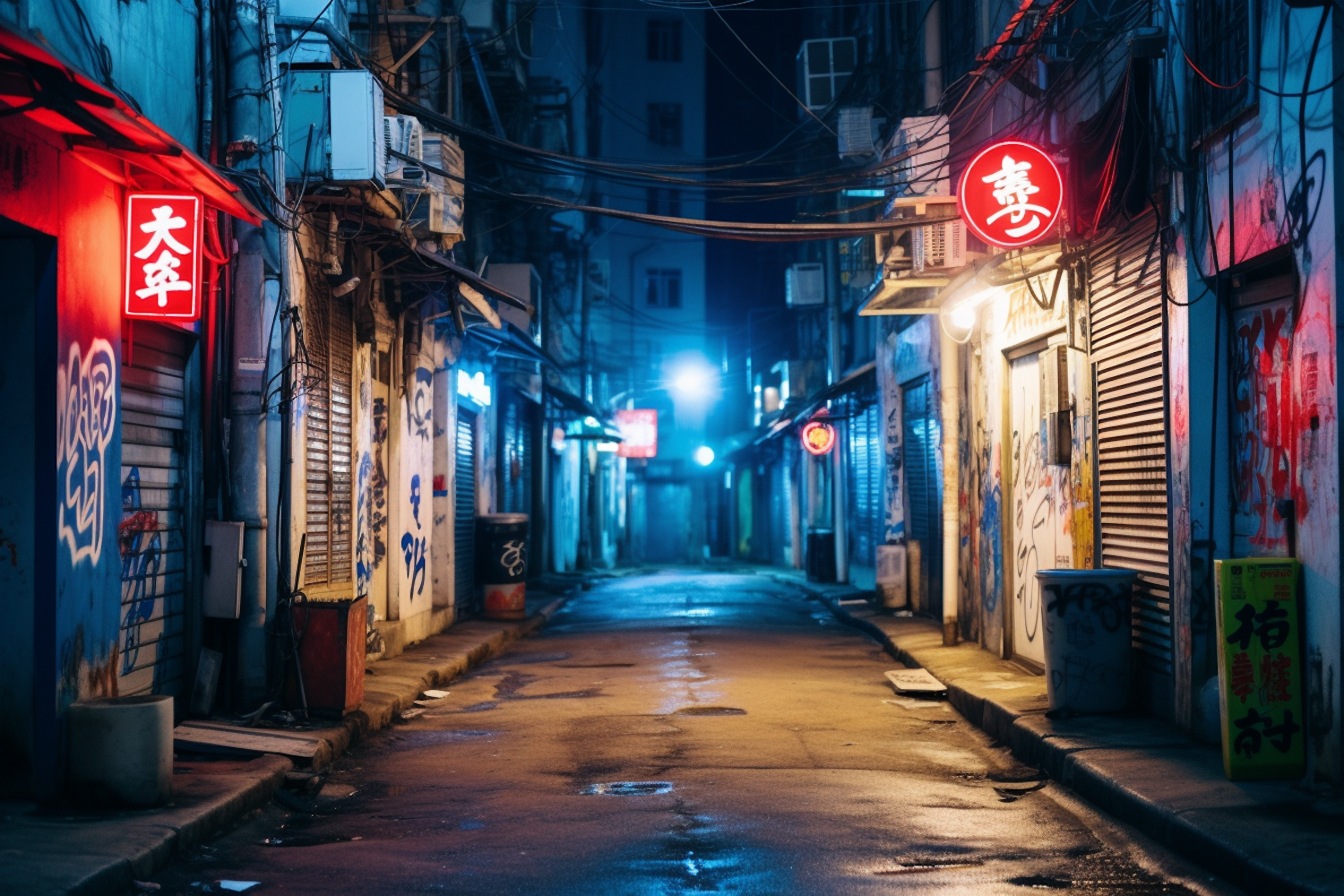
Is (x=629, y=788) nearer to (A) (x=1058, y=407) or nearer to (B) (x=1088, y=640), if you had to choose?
(B) (x=1088, y=640)

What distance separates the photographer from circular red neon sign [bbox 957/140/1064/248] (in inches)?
425

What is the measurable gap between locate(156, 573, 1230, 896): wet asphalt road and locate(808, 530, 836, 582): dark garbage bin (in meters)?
15.9

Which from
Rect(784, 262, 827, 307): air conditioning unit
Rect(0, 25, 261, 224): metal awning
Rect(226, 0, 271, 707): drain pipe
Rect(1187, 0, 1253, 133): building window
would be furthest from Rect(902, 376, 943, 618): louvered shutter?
Rect(0, 25, 261, 224): metal awning

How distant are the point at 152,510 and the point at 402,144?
4.82 m

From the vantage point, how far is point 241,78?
33.1 ft

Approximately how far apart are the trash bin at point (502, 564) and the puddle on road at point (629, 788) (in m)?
11.7

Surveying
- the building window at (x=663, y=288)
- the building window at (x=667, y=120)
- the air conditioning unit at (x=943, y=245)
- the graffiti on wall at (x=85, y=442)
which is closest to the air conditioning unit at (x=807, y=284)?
the air conditioning unit at (x=943, y=245)

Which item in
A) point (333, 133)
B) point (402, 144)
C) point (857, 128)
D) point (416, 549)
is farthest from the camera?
point (857, 128)

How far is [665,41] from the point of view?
5475cm

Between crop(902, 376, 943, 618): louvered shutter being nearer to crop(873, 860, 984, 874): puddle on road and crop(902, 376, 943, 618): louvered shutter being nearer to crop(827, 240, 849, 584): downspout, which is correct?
crop(827, 240, 849, 584): downspout

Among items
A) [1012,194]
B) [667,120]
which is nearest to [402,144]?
[1012,194]

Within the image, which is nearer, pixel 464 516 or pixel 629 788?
pixel 629 788

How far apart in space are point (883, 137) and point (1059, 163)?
1049cm

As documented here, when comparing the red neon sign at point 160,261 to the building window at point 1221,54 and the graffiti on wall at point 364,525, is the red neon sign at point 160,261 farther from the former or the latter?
the building window at point 1221,54
